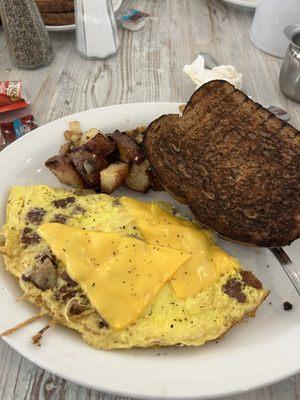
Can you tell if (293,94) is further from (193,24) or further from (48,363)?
(48,363)

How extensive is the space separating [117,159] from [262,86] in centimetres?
104

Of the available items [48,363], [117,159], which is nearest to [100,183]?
[117,159]

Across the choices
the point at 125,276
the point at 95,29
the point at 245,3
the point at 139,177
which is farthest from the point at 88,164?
the point at 245,3

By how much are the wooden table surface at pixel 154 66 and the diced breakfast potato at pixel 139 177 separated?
0.60m

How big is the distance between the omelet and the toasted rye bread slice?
0.36 feet

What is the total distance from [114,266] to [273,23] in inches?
64.9

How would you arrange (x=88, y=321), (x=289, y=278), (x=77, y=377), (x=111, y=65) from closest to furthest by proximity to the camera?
(x=77, y=377) → (x=88, y=321) → (x=289, y=278) → (x=111, y=65)

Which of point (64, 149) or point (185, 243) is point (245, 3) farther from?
point (185, 243)

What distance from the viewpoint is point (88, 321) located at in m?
0.97

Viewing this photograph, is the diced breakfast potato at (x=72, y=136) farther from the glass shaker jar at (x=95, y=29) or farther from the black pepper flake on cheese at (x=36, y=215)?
the glass shaker jar at (x=95, y=29)

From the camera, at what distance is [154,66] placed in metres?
2.09

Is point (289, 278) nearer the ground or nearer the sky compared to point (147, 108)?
nearer the ground

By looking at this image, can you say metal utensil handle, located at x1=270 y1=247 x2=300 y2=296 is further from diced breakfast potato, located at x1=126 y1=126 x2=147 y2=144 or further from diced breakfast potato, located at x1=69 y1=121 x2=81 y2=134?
diced breakfast potato, located at x1=69 y1=121 x2=81 y2=134

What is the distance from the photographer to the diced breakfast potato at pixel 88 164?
129 cm
